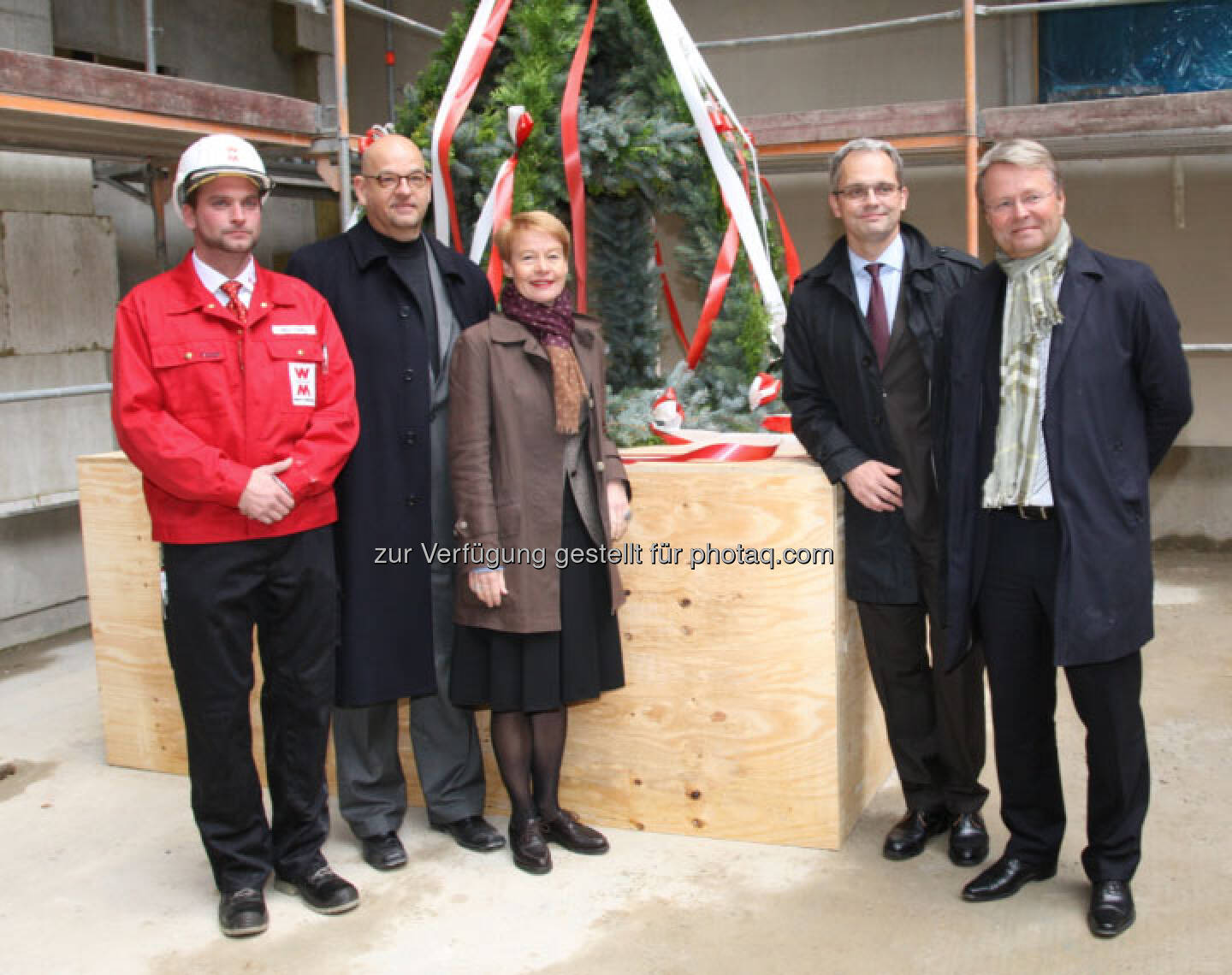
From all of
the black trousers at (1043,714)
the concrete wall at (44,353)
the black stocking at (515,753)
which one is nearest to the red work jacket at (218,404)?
the black stocking at (515,753)

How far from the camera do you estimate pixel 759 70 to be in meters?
7.02

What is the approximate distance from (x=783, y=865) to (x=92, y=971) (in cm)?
164

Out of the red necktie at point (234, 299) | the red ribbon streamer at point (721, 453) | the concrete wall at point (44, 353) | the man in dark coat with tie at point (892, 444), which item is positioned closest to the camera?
the red necktie at point (234, 299)

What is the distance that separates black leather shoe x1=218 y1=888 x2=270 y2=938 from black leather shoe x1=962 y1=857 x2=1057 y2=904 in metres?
1.65

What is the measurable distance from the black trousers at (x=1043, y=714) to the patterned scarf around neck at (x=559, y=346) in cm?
101

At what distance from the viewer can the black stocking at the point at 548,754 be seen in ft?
10.2

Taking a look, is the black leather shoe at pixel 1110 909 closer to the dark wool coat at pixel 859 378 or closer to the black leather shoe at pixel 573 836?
the dark wool coat at pixel 859 378

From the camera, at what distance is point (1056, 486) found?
8.36 ft

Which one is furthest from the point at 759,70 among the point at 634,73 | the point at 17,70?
the point at 17,70

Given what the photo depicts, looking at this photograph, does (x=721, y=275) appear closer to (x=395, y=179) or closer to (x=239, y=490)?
(x=395, y=179)

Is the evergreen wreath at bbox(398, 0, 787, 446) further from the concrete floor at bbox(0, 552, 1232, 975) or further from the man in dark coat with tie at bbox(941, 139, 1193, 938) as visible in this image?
the concrete floor at bbox(0, 552, 1232, 975)

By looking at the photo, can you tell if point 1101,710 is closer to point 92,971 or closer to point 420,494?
point 420,494

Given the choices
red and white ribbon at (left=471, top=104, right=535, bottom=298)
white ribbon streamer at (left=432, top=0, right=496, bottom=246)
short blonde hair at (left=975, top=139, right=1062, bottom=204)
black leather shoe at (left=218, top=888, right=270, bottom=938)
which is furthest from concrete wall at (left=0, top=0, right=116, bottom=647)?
short blonde hair at (left=975, top=139, right=1062, bottom=204)

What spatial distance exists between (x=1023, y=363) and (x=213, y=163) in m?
1.81
